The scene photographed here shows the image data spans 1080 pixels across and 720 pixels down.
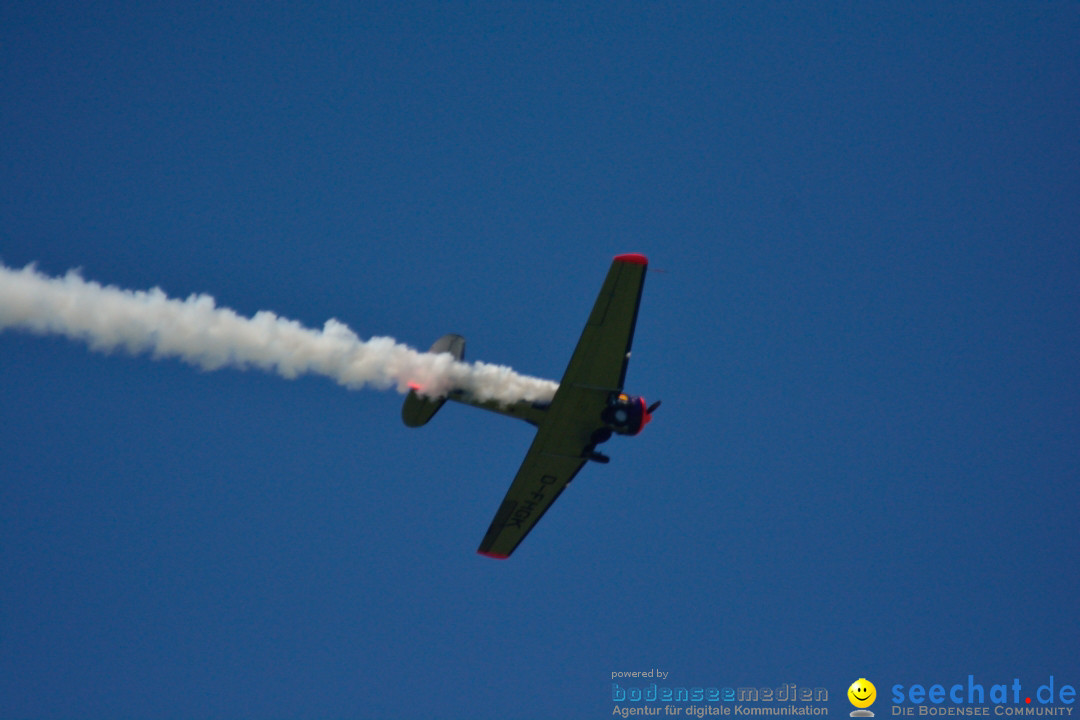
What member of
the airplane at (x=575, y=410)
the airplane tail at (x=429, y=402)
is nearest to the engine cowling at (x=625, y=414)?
the airplane at (x=575, y=410)

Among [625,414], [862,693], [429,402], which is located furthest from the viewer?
[862,693]

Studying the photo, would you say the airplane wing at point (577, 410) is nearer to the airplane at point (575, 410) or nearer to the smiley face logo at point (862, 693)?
the airplane at point (575, 410)

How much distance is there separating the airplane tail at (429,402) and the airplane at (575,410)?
0.02m

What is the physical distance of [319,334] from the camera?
58.3 feet

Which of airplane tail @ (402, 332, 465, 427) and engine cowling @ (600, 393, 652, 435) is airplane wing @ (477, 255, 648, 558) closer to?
engine cowling @ (600, 393, 652, 435)

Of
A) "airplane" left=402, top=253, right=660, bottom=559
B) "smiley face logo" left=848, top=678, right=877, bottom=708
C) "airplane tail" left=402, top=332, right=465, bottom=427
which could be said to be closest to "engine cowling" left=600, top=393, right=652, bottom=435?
"airplane" left=402, top=253, right=660, bottom=559

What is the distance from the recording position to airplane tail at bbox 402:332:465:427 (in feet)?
62.6

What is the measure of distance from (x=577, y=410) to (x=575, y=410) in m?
0.04

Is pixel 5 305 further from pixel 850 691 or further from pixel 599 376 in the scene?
pixel 850 691

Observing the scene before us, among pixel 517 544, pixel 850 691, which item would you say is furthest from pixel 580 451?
pixel 850 691

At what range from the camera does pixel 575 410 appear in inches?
746

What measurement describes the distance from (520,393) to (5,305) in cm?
967

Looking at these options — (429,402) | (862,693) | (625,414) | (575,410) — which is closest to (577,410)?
(575,410)

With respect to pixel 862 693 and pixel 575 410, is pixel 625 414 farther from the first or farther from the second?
pixel 862 693
